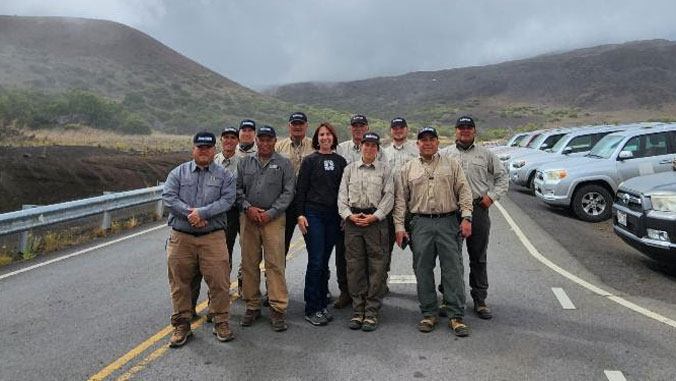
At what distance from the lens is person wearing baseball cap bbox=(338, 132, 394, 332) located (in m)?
5.68

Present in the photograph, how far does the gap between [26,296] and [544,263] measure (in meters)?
6.70

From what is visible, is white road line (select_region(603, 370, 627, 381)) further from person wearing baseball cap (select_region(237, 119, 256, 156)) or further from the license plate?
the license plate

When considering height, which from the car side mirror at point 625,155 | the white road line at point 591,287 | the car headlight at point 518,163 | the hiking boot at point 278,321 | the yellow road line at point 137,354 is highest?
the car side mirror at point 625,155

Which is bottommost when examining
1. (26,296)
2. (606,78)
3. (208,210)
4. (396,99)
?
(26,296)

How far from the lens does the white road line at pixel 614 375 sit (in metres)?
4.38

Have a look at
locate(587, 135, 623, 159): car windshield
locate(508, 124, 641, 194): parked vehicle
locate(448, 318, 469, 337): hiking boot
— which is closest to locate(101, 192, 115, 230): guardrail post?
locate(448, 318, 469, 337): hiking boot

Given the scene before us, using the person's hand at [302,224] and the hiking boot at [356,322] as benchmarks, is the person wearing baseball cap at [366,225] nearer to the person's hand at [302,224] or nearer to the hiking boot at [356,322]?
the hiking boot at [356,322]

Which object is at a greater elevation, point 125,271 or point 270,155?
point 270,155

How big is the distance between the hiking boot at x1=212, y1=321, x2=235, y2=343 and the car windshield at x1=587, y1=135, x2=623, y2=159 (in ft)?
34.0

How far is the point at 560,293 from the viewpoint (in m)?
6.73

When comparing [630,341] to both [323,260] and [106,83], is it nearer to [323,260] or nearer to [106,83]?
[323,260]

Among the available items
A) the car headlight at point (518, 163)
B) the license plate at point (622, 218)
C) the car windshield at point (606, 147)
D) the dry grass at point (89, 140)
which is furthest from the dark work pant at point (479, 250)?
the dry grass at point (89, 140)

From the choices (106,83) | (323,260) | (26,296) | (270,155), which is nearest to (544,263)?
(323,260)

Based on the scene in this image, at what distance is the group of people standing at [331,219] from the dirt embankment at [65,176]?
11.1m
